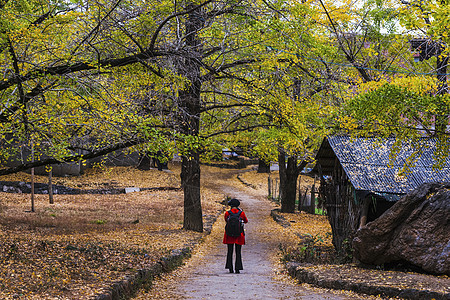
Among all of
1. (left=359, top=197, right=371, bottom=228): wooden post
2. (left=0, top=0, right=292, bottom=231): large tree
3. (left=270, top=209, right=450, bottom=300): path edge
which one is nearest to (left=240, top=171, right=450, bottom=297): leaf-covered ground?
(left=270, top=209, right=450, bottom=300): path edge

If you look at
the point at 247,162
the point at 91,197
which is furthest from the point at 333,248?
the point at 247,162

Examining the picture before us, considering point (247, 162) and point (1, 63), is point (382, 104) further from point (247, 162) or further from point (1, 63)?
point (247, 162)

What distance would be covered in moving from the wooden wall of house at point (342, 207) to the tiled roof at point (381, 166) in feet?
2.03

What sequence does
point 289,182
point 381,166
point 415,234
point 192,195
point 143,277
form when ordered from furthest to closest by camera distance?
point 289,182, point 192,195, point 381,166, point 415,234, point 143,277

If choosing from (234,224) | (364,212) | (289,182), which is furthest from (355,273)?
(289,182)

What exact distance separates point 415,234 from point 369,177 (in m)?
2.51

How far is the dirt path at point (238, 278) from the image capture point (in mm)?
7531

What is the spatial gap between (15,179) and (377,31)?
22.8 m

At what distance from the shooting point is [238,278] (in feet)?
31.2

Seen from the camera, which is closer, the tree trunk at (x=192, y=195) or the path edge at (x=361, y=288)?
the path edge at (x=361, y=288)

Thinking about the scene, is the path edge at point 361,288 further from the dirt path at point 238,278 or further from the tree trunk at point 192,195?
the tree trunk at point 192,195

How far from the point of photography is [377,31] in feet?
54.0

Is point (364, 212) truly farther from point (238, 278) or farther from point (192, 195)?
point (192, 195)

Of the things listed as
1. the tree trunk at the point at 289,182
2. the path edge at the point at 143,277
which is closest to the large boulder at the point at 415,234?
the path edge at the point at 143,277
